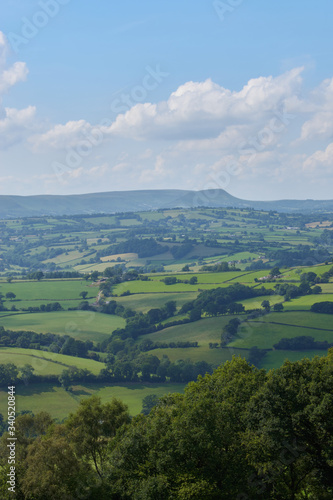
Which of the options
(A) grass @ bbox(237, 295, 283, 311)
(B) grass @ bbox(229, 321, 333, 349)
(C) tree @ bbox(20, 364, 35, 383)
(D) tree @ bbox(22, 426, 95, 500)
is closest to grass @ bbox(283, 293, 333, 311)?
(A) grass @ bbox(237, 295, 283, 311)

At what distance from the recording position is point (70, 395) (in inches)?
3425

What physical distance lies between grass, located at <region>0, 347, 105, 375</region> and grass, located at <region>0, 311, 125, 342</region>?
44.9ft

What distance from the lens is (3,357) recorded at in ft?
329

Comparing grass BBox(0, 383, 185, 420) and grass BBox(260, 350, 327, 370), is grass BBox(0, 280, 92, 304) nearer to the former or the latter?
grass BBox(0, 383, 185, 420)

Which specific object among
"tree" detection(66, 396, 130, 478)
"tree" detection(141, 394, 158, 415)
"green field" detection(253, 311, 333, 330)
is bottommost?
"tree" detection(141, 394, 158, 415)

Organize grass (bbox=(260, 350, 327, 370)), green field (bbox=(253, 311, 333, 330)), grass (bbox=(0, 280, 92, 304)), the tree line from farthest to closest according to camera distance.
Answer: grass (bbox=(0, 280, 92, 304))
green field (bbox=(253, 311, 333, 330))
grass (bbox=(260, 350, 327, 370))
the tree line

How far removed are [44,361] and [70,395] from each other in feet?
51.9

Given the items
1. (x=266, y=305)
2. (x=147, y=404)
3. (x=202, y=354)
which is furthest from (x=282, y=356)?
(x=147, y=404)

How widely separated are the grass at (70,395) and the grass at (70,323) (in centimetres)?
2876

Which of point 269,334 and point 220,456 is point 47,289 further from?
point 220,456

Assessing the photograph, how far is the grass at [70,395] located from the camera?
80688mm

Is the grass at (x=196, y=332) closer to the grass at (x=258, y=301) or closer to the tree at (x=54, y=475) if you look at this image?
the grass at (x=258, y=301)

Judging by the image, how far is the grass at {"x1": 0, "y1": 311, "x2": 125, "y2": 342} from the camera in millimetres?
122875

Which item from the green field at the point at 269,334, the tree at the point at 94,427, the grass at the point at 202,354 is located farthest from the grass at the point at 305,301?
the tree at the point at 94,427
